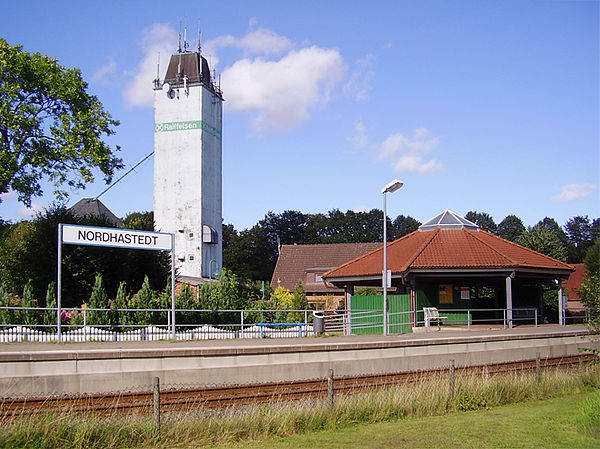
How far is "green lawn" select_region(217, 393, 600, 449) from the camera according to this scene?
32.7 ft

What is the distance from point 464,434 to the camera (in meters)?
10.7

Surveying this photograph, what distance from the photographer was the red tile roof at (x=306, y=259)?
60562 millimetres

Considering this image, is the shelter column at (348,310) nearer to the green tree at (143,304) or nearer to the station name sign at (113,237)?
the green tree at (143,304)

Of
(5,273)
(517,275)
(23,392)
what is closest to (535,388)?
(23,392)

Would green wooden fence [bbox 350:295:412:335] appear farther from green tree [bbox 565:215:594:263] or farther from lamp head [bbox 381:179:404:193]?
green tree [bbox 565:215:594:263]

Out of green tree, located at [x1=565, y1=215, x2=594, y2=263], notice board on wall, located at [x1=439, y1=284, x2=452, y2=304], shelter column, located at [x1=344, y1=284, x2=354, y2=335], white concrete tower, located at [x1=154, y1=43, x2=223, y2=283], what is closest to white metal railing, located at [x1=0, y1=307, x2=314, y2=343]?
shelter column, located at [x1=344, y1=284, x2=354, y2=335]

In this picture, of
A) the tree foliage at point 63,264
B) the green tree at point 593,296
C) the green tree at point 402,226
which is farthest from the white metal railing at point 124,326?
the green tree at point 402,226

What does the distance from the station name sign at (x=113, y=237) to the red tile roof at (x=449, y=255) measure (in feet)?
37.2

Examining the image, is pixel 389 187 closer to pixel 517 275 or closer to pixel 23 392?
pixel 517 275

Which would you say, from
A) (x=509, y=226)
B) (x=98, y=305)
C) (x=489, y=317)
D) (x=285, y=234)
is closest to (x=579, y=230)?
(x=509, y=226)

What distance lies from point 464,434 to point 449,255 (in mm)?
19752

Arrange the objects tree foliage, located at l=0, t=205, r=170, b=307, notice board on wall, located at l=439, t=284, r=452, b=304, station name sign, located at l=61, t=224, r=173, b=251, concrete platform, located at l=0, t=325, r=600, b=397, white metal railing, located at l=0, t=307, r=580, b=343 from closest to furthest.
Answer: concrete platform, located at l=0, t=325, r=600, b=397 < station name sign, located at l=61, t=224, r=173, b=251 < white metal railing, located at l=0, t=307, r=580, b=343 < notice board on wall, located at l=439, t=284, r=452, b=304 < tree foliage, located at l=0, t=205, r=170, b=307

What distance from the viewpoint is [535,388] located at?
14.9 metres

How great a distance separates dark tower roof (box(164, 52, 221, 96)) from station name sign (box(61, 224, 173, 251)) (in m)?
51.2
